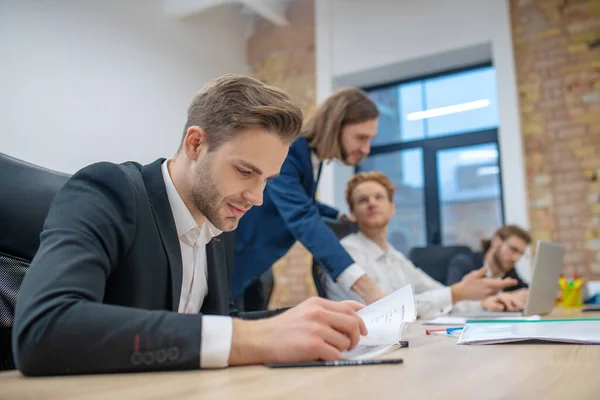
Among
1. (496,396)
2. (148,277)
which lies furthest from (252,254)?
(496,396)

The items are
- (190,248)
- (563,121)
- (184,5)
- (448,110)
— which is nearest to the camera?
(190,248)

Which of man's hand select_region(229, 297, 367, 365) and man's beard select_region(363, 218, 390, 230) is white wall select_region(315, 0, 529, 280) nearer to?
man's beard select_region(363, 218, 390, 230)

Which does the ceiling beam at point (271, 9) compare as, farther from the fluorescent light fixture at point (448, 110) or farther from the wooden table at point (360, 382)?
the wooden table at point (360, 382)

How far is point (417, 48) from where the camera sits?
452cm

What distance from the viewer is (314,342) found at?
0.67 m

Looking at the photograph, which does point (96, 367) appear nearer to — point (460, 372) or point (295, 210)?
point (460, 372)

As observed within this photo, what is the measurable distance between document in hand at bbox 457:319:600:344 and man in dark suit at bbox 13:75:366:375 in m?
0.24

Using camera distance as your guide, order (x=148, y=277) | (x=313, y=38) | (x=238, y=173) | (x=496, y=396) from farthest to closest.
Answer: (x=313, y=38) → (x=238, y=173) → (x=148, y=277) → (x=496, y=396)

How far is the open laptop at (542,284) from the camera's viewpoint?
70.0 inches

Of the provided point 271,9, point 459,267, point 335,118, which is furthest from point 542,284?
point 271,9

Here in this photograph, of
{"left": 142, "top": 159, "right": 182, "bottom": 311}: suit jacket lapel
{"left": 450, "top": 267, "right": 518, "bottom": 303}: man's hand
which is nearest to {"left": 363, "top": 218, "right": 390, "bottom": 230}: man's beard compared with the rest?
{"left": 450, "top": 267, "right": 518, "bottom": 303}: man's hand

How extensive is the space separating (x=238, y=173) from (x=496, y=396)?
632 millimetres

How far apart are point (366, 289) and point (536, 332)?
734 millimetres

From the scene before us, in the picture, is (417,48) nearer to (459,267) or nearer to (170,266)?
(459,267)
